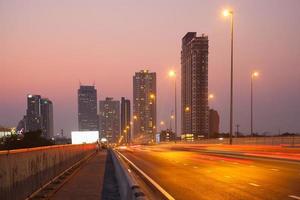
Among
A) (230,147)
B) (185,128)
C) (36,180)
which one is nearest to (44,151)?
(36,180)

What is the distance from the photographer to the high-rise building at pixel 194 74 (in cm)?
15925

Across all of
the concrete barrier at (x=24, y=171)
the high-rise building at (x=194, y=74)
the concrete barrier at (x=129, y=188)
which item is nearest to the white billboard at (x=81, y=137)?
the concrete barrier at (x=24, y=171)

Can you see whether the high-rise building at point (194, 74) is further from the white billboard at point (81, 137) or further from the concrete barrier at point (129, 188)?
the concrete barrier at point (129, 188)

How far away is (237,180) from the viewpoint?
57.5 ft

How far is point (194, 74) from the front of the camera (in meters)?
165

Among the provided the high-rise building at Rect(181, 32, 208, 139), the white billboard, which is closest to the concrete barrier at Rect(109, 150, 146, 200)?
the white billboard

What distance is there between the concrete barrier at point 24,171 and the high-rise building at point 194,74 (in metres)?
136

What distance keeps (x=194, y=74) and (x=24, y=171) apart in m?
153

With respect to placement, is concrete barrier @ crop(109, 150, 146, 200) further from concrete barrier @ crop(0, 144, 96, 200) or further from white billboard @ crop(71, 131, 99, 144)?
white billboard @ crop(71, 131, 99, 144)

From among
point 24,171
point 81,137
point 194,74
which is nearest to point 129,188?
point 24,171

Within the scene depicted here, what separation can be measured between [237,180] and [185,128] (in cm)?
16779

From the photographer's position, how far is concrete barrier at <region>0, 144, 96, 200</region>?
11422mm

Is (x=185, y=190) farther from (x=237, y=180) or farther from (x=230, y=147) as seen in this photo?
(x=230, y=147)

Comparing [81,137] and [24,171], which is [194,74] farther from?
[24,171]
